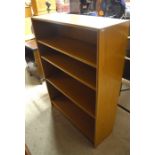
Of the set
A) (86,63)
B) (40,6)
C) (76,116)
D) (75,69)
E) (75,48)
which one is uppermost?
(40,6)

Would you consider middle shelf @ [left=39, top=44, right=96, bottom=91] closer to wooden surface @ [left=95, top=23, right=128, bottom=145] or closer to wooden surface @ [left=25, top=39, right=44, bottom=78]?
wooden surface @ [left=95, top=23, right=128, bottom=145]

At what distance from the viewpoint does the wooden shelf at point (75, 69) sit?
1462mm

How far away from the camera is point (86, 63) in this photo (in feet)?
4.29

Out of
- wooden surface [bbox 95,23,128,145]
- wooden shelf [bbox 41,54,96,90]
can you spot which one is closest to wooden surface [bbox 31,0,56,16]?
wooden shelf [bbox 41,54,96,90]

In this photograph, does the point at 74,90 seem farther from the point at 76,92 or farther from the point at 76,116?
the point at 76,116

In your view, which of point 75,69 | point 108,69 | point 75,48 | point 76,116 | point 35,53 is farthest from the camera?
point 35,53

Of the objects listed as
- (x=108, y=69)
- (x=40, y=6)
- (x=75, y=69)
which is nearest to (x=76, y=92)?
(x=75, y=69)

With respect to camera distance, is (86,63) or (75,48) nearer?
(86,63)

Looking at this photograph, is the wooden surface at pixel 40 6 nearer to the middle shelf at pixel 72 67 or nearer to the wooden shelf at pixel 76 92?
the middle shelf at pixel 72 67

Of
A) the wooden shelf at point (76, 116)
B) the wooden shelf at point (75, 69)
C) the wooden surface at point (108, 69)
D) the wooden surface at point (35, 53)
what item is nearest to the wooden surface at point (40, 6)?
the wooden surface at point (35, 53)

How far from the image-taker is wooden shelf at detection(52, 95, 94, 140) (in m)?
1.89

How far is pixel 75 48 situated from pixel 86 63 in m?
0.33
